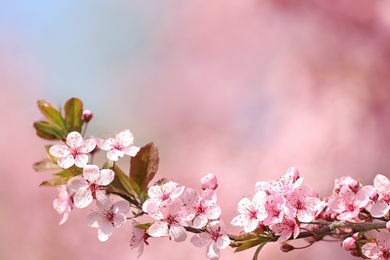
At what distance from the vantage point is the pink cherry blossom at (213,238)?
2.49 feet

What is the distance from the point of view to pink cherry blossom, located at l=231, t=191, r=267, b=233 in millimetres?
748

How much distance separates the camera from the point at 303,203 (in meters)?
0.76

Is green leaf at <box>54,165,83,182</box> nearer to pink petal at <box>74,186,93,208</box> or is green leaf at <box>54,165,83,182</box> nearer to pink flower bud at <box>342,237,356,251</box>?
pink petal at <box>74,186,93,208</box>

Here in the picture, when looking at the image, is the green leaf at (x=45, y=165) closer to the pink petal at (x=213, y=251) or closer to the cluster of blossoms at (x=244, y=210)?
the cluster of blossoms at (x=244, y=210)

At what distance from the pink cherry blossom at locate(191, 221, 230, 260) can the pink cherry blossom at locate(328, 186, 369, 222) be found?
14cm

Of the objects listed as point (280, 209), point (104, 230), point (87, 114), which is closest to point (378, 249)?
point (280, 209)

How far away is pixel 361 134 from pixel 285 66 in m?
0.34

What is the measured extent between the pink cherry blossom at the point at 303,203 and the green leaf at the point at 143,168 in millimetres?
191

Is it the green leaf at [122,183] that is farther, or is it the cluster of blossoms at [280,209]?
the green leaf at [122,183]

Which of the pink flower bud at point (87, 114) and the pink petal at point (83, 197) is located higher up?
the pink flower bud at point (87, 114)

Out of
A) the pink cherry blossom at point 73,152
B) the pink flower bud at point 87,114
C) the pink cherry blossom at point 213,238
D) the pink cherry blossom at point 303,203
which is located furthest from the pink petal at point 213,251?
the pink flower bud at point 87,114

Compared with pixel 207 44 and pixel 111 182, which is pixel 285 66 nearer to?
pixel 207 44

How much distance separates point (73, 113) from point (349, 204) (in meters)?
0.43

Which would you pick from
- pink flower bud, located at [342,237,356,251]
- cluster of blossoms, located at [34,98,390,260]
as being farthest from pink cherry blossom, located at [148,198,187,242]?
pink flower bud, located at [342,237,356,251]
